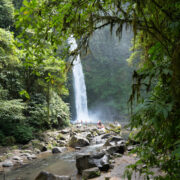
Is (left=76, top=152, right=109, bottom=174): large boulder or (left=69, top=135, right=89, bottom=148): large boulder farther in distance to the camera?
(left=69, top=135, right=89, bottom=148): large boulder

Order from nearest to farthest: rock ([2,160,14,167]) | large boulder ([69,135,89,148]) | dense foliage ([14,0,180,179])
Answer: dense foliage ([14,0,180,179]), rock ([2,160,14,167]), large boulder ([69,135,89,148])

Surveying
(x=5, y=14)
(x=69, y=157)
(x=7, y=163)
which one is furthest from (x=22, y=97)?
(x=5, y=14)

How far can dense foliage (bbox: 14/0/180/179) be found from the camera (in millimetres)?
1352

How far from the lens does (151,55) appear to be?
1.81 meters

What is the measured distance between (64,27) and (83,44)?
0.33 m

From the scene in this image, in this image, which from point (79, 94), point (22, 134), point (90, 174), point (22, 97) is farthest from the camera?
point (79, 94)

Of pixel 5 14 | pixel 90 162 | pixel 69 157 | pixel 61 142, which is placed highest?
pixel 5 14

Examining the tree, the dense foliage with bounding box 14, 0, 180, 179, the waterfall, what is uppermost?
the tree

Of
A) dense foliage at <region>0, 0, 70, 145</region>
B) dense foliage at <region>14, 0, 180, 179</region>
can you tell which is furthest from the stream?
dense foliage at <region>14, 0, 180, 179</region>

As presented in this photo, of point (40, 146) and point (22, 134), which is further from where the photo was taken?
point (22, 134)

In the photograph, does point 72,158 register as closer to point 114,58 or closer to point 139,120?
point 139,120

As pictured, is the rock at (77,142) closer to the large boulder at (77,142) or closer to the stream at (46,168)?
the large boulder at (77,142)

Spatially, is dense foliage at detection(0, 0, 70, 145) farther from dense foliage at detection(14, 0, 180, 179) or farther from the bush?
Answer: dense foliage at detection(14, 0, 180, 179)

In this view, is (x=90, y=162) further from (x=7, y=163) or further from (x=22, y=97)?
(x=22, y=97)
